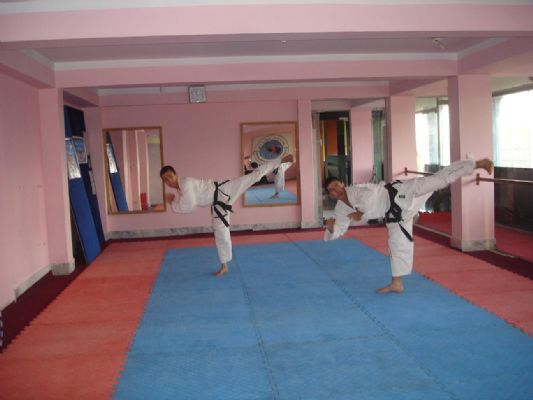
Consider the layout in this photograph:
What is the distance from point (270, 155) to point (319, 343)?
5452mm

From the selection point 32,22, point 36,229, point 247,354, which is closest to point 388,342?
point 247,354

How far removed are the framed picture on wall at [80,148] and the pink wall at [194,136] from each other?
0.68m

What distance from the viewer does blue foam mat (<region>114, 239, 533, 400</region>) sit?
2.84 metres

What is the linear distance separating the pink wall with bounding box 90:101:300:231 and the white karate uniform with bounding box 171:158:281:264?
323 cm

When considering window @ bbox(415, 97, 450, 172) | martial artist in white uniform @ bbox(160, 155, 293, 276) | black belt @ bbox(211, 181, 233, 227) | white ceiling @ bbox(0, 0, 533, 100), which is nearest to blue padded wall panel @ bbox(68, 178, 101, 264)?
white ceiling @ bbox(0, 0, 533, 100)

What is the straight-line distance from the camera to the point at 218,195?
535 cm

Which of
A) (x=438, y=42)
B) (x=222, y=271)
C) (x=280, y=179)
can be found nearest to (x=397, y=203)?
(x=438, y=42)

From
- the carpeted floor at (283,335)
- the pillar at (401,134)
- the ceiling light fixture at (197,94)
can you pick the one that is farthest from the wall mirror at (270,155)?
the carpeted floor at (283,335)

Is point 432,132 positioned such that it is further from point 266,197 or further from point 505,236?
point 266,197

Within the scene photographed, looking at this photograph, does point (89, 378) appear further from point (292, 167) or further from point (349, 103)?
point (349, 103)

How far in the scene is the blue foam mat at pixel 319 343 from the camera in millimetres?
2836

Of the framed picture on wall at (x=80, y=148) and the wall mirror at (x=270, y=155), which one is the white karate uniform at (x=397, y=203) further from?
the framed picture on wall at (x=80, y=148)

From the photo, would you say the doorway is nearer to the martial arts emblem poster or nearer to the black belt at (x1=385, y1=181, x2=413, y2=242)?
the martial arts emblem poster

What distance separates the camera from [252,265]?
19.5 ft
